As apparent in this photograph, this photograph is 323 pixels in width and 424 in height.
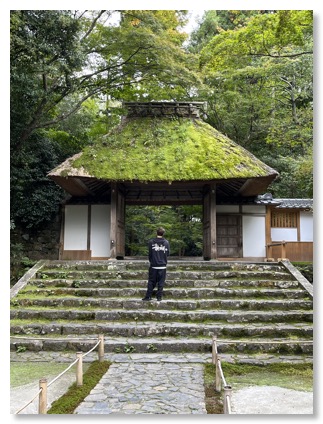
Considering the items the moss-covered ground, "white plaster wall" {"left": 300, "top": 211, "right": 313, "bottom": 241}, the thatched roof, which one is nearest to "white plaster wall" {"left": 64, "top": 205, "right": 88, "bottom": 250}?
the thatched roof

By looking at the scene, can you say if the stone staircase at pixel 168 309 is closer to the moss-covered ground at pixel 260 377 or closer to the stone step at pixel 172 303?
the stone step at pixel 172 303

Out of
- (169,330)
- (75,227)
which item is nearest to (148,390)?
(169,330)

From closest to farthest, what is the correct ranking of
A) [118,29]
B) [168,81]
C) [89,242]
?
[118,29]
[168,81]
[89,242]

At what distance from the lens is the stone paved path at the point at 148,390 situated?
3.87 metres

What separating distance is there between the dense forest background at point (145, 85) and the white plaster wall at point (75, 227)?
1.94 feet

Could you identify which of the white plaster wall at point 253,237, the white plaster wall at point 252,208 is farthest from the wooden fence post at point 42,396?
the white plaster wall at point 252,208

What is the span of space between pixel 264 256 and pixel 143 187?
4.22 metres

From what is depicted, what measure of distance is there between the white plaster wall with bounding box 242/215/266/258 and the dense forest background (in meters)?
2.04

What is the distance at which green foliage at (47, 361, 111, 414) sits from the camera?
384 cm

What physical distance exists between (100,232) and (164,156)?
3154 mm

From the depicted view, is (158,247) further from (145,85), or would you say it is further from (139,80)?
(145,85)

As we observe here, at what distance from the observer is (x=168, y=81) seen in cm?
1148
